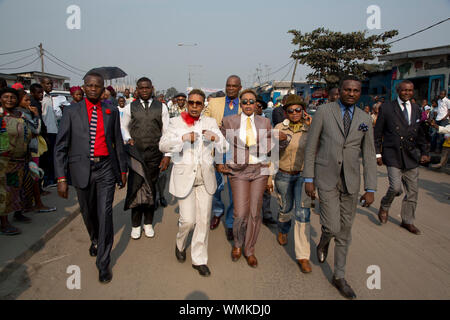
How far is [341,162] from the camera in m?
3.19

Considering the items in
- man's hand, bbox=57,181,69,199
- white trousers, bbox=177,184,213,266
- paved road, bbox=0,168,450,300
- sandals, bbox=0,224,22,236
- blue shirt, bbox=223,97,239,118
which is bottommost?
paved road, bbox=0,168,450,300

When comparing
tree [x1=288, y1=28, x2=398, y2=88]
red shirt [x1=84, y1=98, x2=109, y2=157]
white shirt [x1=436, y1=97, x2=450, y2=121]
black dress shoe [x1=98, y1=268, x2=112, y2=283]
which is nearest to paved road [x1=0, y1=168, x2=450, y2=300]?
black dress shoe [x1=98, y1=268, x2=112, y2=283]

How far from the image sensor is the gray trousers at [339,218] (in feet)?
10.6

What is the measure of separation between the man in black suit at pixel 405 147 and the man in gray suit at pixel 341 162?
6.20 feet

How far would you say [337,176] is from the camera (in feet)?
10.5

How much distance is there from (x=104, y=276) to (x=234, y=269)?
147 cm

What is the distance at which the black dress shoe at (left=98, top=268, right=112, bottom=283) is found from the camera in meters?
3.36

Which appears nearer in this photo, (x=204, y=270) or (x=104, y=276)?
(x=104, y=276)

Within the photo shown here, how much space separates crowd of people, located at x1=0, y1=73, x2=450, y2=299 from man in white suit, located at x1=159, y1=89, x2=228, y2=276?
0.01 metres

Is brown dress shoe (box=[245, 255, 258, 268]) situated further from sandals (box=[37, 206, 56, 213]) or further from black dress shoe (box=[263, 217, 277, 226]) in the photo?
sandals (box=[37, 206, 56, 213])

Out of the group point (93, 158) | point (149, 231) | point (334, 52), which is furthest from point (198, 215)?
point (334, 52)

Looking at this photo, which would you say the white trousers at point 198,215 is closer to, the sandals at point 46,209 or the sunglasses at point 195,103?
the sunglasses at point 195,103

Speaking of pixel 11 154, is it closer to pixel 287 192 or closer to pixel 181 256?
pixel 181 256

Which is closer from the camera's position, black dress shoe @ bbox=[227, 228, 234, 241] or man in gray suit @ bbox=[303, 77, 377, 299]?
man in gray suit @ bbox=[303, 77, 377, 299]
